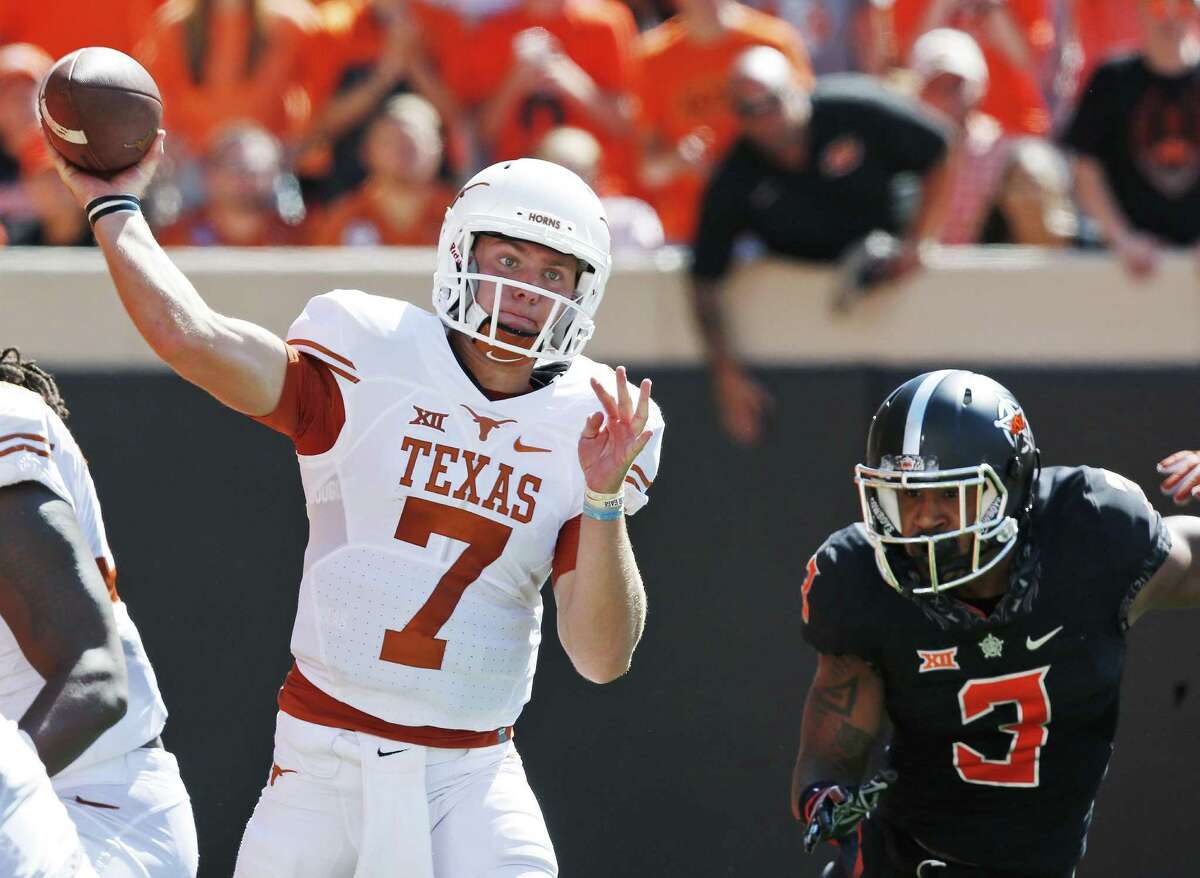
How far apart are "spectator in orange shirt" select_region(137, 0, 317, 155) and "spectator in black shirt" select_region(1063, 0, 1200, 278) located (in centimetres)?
291

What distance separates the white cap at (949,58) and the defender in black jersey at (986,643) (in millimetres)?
2706

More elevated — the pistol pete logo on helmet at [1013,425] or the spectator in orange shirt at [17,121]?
the spectator in orange shirt at [17,121]

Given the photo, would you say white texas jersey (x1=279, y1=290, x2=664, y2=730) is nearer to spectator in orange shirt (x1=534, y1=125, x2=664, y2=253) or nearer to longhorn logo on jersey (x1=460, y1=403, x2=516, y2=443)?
longhorn logo on jersey (x1=460, y1=403, x2=516, y2=443)

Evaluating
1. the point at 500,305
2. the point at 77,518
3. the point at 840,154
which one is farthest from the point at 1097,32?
the point at 77,518

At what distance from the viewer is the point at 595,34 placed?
22.2ft

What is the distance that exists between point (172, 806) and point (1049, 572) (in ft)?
6.04

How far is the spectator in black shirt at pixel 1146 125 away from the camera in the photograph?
5.82 metres

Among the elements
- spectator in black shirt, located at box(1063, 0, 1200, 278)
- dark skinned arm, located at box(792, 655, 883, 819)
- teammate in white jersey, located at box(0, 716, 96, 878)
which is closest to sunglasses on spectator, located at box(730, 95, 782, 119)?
spectator in black shirt, located at box(1063, 0, 1200, 278)

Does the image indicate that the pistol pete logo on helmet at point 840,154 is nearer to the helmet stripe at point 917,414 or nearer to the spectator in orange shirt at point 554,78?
the spectator in orange shirt at point 554,78

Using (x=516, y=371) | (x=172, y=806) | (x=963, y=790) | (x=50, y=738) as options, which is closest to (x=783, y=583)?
(x=963, y=790)

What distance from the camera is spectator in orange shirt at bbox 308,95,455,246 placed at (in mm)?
6156

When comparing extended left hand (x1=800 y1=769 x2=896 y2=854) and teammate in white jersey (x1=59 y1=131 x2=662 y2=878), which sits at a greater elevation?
teammate in white jersey (x1=59 y1=131 x2=662 y2=878)

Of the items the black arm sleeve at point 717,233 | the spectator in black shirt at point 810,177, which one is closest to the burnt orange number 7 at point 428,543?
the spectator in black shirt at point 810,177

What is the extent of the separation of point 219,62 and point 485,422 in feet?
12.0
